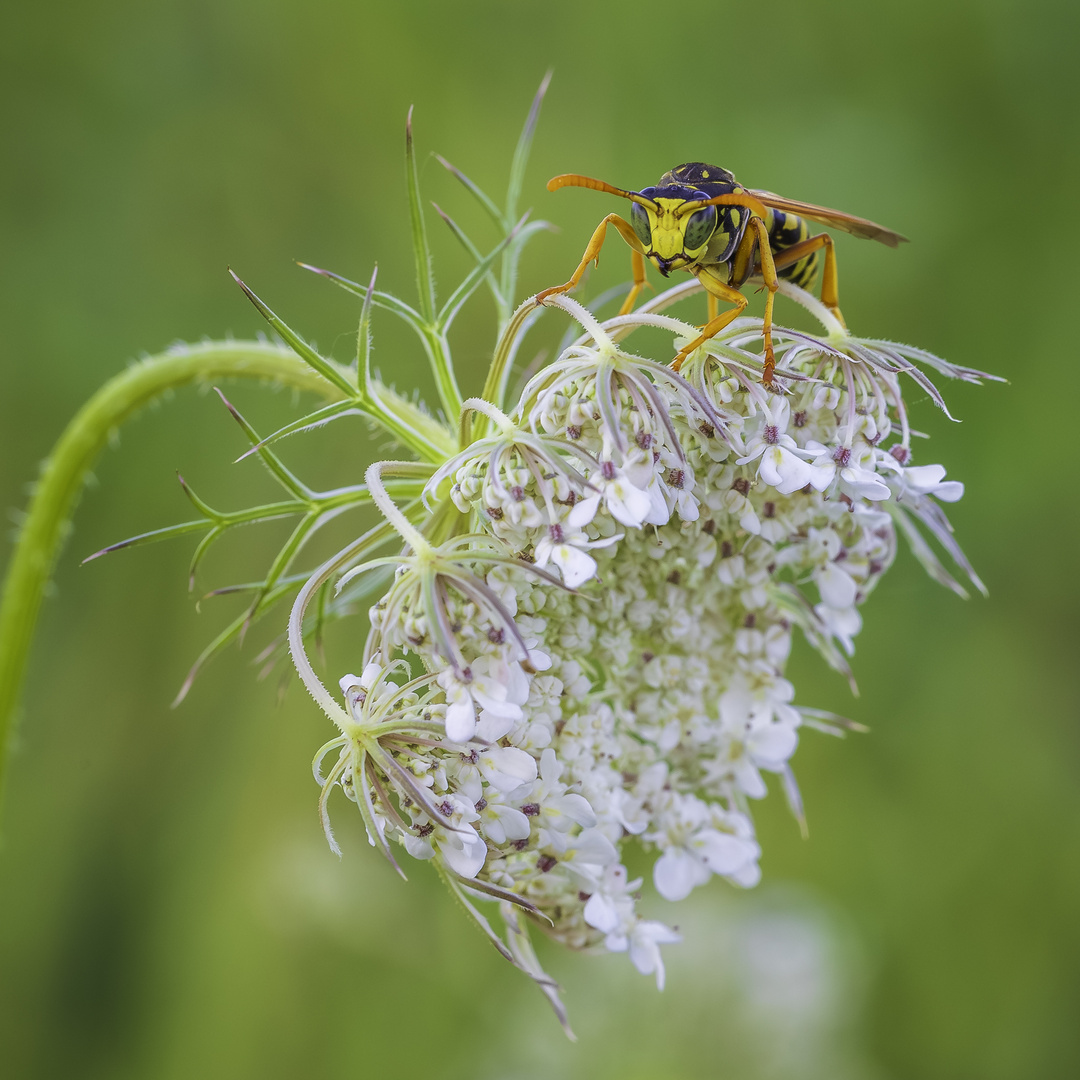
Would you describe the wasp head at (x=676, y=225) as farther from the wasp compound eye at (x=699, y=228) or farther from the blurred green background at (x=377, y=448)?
the blurred green background at (x=377, y=448)

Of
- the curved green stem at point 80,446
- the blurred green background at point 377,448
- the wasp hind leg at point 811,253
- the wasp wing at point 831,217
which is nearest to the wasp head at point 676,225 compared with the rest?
the wasp wing at point 831,217

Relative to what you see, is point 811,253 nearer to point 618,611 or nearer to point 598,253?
point 598,253

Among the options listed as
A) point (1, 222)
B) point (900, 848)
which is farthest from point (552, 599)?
point (1, 222)

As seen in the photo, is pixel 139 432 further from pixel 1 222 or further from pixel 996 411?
pixel 996 411

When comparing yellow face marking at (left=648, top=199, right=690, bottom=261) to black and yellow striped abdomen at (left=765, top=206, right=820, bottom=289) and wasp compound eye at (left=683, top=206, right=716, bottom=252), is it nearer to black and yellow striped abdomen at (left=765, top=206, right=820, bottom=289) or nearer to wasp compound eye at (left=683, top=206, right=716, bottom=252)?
wasp compound eye at (left=683, top=206, right=716, bottom=252)

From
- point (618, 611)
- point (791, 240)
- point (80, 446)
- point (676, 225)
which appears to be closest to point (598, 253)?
point (676, 225)

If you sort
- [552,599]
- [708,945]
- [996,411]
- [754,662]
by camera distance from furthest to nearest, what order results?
[996,411], [708,945], [754,662], [552,599]

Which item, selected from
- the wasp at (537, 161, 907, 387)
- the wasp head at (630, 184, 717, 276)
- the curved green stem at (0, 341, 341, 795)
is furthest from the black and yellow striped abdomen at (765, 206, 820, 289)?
the curved green stem at (0, 341, 341, 795)
